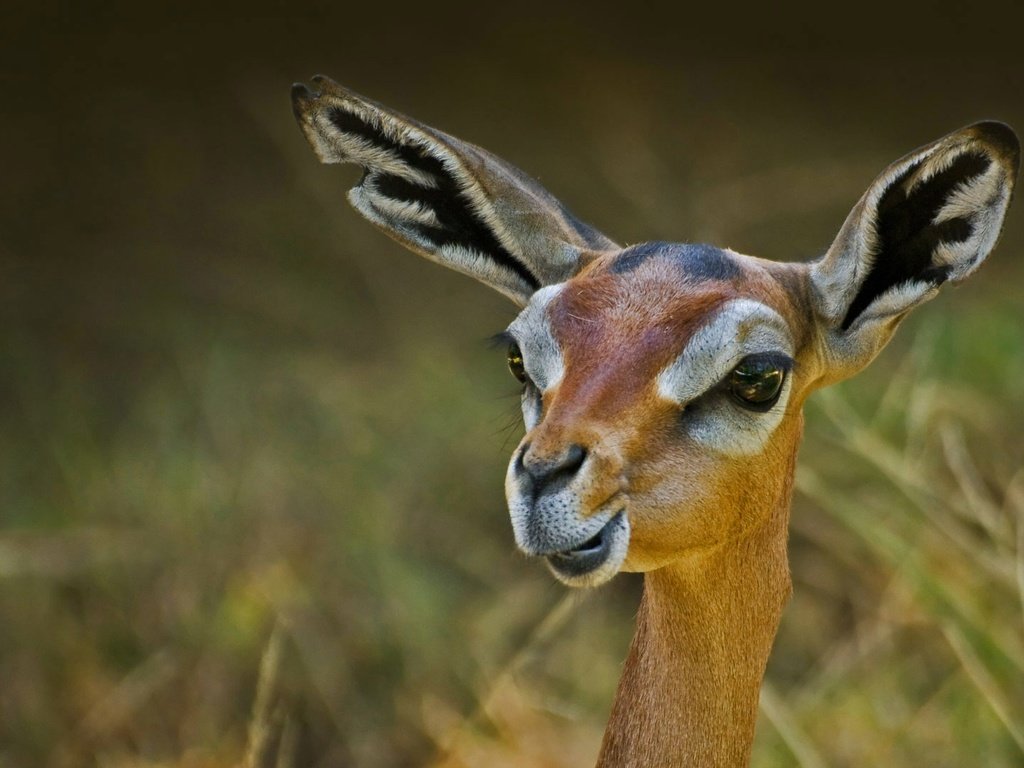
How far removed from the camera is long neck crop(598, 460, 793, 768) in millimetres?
3369

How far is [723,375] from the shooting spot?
125 inches

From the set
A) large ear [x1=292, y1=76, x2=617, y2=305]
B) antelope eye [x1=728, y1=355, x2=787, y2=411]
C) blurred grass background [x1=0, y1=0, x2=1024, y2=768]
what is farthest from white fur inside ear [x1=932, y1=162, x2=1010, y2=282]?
blurred grass background [x1=0, y1=0, x2=1024, y2=768]

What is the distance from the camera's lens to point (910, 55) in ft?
29.5

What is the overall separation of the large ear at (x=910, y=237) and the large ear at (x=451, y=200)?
652 mm

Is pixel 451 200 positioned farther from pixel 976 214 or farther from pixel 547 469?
pixel 976 214

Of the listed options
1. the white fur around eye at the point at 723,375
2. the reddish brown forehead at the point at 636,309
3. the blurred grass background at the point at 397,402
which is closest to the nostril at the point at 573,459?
the reddish brown forehead at the point at 636,309

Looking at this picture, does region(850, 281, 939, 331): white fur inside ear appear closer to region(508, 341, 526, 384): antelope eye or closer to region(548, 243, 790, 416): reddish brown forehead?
region(548, 243, 790, 416): reddish brown forehead

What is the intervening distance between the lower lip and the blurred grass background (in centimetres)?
139

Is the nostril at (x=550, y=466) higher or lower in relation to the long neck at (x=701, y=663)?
higher

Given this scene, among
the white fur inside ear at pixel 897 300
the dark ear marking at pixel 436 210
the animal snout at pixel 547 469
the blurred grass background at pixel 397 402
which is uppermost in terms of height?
the white fur inside ear at pixel 897 300

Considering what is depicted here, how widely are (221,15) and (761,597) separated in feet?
20.1

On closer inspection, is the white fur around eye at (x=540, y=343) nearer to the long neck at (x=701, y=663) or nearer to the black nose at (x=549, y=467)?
the black nose at (x=549, y=467)

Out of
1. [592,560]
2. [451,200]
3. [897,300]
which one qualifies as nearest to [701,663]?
[592,560]

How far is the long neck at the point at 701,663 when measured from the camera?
133 inches
